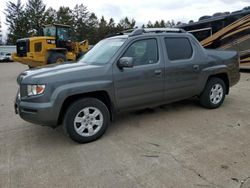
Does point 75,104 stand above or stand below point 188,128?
above

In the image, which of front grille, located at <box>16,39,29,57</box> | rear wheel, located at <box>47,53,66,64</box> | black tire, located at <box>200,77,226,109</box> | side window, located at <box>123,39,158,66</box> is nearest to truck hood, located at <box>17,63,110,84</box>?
side window, located at <box>123,39,158,66</box>

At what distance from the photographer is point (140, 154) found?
3.98 m

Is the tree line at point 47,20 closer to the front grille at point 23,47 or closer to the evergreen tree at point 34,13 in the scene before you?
the evergreen tree at point 34,13

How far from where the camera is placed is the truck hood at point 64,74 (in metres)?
4.18

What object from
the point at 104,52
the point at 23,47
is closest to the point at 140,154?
the point at 104,52

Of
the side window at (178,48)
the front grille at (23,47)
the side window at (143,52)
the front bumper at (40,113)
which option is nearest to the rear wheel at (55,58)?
the front grille at (23,47)

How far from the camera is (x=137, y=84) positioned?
4.92 metres

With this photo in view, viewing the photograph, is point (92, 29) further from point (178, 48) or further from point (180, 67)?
point (180, 67)

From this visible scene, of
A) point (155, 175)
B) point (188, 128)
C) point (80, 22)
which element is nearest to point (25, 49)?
point (188, 128)

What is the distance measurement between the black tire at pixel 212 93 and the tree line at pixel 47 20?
5187cm

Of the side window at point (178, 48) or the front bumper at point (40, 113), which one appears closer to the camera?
the front bumper at point (40, 113)

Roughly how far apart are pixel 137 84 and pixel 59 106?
1.50m

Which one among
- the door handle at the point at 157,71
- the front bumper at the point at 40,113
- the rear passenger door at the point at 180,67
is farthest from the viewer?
the rear passenger door at the point at 180,67

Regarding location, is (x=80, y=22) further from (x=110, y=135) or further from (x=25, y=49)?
(x=110, y=135)
